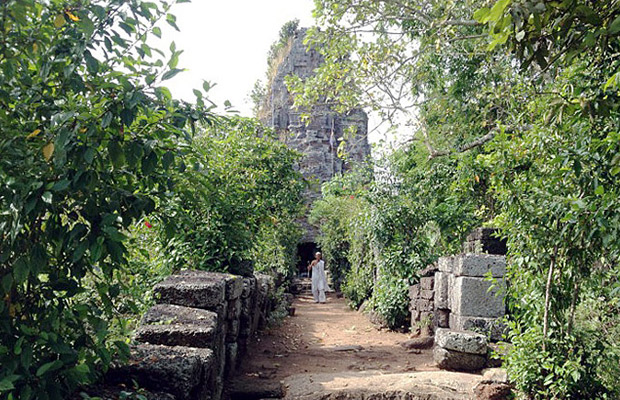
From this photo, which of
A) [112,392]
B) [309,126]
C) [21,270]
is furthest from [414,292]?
[309,126]

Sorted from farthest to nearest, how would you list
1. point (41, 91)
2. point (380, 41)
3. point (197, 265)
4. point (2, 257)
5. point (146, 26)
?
1. point (380, 41)
2. point (197, 265)
3. point (146, 26)
4. point (41, 91)
5. point (2, 257)

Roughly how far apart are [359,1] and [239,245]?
18.5ft

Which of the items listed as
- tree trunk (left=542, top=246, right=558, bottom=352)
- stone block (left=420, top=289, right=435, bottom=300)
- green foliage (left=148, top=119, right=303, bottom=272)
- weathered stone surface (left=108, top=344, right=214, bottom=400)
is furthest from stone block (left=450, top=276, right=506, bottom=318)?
weathered stone surface (left=108, top=344, right=214, bottom=400)

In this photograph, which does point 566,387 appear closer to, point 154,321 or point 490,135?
point 154,321

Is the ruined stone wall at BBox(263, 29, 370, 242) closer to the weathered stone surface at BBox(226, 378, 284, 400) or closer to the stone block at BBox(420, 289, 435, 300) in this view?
the stone block at BBox(420, 289, 435, 300)

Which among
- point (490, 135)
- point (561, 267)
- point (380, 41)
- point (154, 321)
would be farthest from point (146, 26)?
point (490, 135)

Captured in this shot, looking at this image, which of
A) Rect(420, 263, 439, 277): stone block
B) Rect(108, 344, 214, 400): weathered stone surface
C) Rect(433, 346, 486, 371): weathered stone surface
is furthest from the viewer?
Rect(420, 263, 439, 277): stone block

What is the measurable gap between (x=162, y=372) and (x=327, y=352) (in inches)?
206

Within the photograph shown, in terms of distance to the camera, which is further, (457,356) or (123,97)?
(457,356)

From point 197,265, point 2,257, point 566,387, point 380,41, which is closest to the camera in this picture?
point 2,257

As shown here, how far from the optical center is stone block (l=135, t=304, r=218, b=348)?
346cm

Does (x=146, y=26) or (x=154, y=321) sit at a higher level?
(x=146, y=26)

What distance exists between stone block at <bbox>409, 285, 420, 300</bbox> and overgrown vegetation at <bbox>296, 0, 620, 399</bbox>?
438 millimetres

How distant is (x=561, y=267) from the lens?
4.40 meters
